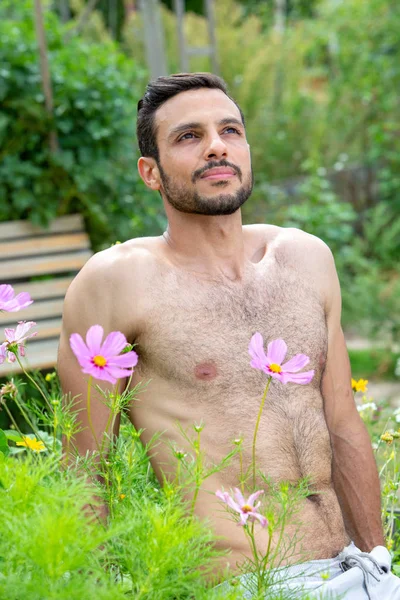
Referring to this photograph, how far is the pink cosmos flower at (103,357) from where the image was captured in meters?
1.35

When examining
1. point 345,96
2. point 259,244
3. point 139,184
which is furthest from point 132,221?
point 345,96

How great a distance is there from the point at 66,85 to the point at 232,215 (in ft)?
10.3

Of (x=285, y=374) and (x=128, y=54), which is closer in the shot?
(x=285, y=374)

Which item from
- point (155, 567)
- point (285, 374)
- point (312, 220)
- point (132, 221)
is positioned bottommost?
point (312, 220)

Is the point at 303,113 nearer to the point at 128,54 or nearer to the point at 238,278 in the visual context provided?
the point at 128,54

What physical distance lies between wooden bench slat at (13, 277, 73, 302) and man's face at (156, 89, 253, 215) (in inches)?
105

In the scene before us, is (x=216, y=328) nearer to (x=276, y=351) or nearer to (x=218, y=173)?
(x=218, y=173)

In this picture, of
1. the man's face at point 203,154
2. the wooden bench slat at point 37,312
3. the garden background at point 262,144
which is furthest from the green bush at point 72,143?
the man's face at point 203,154

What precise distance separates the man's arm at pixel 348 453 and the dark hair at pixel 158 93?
0.52m

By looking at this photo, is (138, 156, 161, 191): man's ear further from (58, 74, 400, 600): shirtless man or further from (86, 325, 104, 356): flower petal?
(86, 325, 104, 356): flower petal

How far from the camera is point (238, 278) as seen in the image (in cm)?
216

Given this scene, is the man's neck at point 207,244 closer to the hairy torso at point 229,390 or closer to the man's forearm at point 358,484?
the hairy torso at point 229,390

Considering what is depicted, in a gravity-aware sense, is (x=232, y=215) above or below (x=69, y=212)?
above

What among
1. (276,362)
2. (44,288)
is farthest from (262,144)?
(276,362)
